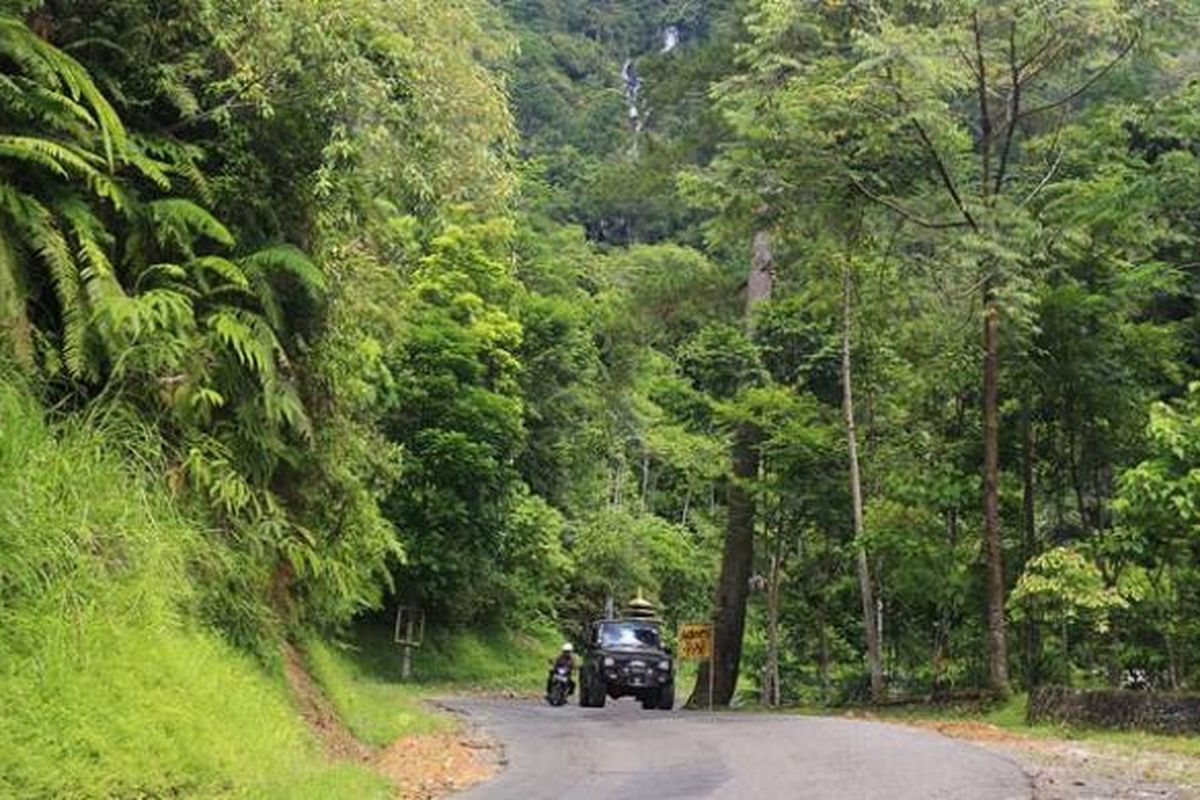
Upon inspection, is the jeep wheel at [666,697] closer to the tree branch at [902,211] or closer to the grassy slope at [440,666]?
the grassy slope at [440,666]

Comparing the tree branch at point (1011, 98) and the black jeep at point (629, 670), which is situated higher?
the tree branch at point (1011, 98)

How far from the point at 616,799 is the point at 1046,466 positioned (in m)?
16.7

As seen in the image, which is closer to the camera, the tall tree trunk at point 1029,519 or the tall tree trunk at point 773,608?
the tall tree trunk at point 1029,519

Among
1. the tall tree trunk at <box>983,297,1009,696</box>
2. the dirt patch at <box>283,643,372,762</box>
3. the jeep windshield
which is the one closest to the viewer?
the dirt patch at <box>283,643,372,762</box>

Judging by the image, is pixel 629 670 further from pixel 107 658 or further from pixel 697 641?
pixel 107 658

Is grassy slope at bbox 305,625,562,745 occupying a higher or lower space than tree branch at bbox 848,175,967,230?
lower

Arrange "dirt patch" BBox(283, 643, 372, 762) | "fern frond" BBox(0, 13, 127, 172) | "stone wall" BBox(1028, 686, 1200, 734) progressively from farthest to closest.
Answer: "stone wall" BBox(1028, 686, 1200, 734) < "dirt patch" BBox(283, 643, 372, 762) < "fern frond" BBox(0, 13, 127, 172)

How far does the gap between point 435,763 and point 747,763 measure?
3.14 meters

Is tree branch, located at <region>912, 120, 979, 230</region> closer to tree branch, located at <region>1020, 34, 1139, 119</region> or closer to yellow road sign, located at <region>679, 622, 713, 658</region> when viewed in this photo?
tree branch, located at <region>1020, 34, 1139, 119</region>

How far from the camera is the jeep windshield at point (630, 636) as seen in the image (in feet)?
83.1

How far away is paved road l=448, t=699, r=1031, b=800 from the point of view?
10.1 meters

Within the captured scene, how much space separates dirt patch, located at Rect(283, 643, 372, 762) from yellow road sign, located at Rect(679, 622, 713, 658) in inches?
531

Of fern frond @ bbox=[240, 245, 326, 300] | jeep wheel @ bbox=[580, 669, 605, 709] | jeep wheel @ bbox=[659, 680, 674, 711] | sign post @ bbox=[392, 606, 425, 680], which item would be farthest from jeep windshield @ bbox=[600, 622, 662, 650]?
fern frond @ bbox=[240, 245, 326, 300]

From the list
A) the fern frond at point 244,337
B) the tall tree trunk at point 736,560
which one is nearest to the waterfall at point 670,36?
the tall tree trunk at point 736,560
